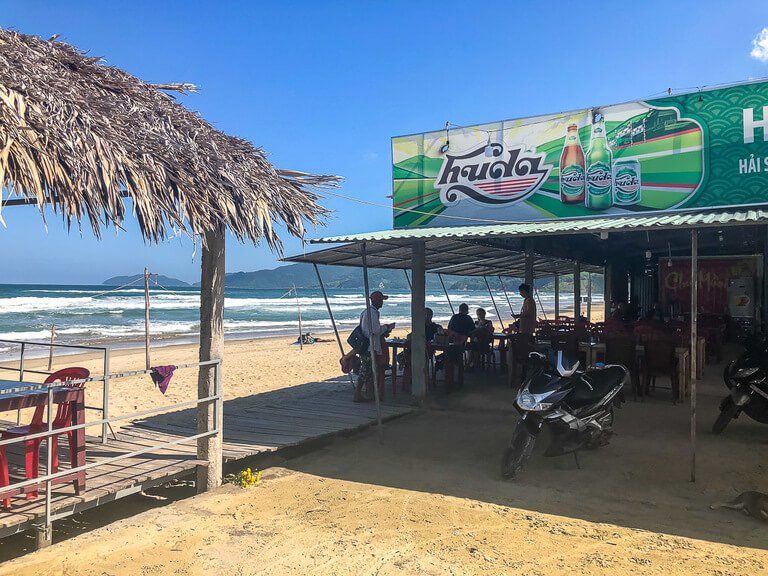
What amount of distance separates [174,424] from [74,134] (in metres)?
4.17

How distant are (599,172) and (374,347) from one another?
4.25 meters

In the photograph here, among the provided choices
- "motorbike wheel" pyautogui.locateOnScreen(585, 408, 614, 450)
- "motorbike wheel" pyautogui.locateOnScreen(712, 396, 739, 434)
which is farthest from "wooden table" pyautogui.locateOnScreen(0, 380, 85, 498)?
"motorbike wheel" pyautogui.locateOnScreen(712, 396, 739, 434)

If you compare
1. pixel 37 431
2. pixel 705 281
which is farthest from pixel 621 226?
pixel 705 281

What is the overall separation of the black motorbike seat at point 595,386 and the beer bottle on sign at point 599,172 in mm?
3428

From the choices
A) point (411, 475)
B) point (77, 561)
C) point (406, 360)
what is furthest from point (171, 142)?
point (406, 360)

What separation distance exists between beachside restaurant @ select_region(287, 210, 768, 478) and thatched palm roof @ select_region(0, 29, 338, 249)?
2141 mm

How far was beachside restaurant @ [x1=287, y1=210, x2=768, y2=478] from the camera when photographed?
6.66m

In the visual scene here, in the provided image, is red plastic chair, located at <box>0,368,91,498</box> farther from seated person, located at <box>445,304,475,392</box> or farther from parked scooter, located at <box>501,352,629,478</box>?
seated person, located at <box>445,304,475,392</box>

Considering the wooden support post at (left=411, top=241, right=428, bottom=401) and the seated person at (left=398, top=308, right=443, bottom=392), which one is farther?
the seated person at (left=398, top=308, right=443, bottom=392)

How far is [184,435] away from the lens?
6277 mm

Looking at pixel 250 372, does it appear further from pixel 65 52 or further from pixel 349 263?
pixel 65 52

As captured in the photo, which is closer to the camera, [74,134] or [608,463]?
[74,134]

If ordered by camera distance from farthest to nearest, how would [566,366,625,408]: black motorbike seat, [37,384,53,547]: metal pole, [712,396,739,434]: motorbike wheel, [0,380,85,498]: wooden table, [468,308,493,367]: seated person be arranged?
[468,308,493,367]: seated person
[712,396,739,434]: motorbike wheel
[566,366,625,408]: black motorbike seat
[0,380,85,498]: wooden table
[37,384,53,547]: metal pole

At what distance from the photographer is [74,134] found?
364 cm
